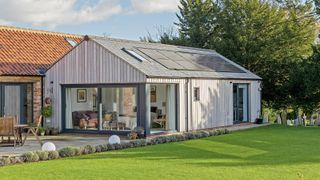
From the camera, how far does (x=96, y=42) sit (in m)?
18.8

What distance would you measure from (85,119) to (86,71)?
2.02m

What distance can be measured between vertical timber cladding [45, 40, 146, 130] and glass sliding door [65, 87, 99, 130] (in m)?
0.36

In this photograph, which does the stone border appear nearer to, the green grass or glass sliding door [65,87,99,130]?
the green grass

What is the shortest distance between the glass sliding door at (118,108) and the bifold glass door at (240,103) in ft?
23.3

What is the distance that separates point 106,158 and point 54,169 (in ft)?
6.50

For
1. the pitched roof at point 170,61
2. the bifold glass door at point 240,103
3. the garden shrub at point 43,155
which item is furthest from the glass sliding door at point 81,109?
the bifold glass door at point 240,103

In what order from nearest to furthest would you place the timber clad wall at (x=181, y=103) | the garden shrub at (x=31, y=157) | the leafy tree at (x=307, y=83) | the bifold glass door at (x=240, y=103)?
the garden shrub at (x=31, y=157), the timber clad wall at (x=181, y=103), the bifold glass door at (x=240, y=103), the leafy tree at (x=307, y=83)

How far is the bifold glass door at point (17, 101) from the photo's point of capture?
19844 millimetres

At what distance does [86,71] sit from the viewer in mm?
Result: 19203

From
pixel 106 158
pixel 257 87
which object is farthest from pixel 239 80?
pixel 106 158

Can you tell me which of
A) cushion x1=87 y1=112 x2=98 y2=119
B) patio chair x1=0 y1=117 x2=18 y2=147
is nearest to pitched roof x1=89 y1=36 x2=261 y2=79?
cushion x1=87 y1=112 x2=98 y2=119

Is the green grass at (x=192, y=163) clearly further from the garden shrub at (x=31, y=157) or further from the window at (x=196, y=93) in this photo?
the window at (x=196, y=93)

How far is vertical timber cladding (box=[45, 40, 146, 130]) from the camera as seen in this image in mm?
17969

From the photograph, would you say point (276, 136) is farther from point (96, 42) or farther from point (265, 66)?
point (265, 66)
